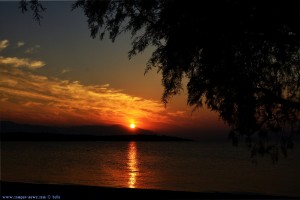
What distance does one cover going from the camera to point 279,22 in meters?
→ 11.6

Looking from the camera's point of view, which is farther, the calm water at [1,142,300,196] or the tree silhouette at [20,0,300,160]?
the calm water at [1,142,300,196]

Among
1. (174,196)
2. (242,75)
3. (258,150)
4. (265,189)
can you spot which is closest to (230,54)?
(242,75)

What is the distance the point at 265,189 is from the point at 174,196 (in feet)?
84.9

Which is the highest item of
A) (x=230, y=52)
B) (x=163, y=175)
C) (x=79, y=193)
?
(x=230, y=52)

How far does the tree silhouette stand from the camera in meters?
11.5

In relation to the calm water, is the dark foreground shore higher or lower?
higher

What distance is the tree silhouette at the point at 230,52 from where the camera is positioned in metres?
11.5

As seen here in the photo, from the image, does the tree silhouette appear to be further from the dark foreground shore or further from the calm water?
the calm water

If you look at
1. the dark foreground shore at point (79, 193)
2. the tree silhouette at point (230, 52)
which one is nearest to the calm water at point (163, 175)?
the dark foreground shore at point (79, 193)

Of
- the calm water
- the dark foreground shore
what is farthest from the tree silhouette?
the calm water

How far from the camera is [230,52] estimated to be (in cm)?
1202

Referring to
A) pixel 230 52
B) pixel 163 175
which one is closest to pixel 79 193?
pixel 230 52

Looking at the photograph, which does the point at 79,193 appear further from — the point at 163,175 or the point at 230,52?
the point at 163,175

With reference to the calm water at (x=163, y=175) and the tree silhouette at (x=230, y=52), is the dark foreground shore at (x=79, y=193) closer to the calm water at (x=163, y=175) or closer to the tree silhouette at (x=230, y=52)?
the tree silhouette at (x=230, y=52)
